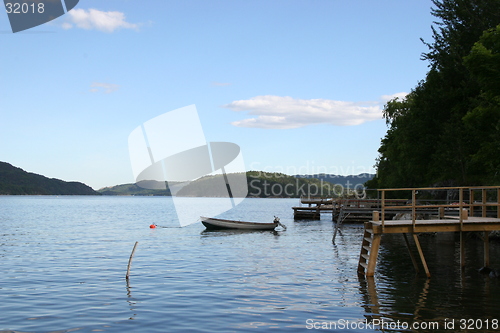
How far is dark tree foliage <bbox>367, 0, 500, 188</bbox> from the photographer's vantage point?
37906 millimetres

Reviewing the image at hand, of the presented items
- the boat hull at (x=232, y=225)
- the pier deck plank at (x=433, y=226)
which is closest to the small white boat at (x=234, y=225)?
the boat hull at (x=232, y=225)

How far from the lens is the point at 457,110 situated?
164 ft

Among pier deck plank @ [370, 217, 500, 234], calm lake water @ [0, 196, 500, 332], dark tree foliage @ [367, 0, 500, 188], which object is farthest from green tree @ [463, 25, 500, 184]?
pier deck plank @ [370, 217, 500, 234]

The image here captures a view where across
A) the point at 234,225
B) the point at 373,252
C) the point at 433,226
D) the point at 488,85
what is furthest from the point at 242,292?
the point at 234,225

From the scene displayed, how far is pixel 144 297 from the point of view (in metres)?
17.9

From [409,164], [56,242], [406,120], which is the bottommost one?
[56,242]

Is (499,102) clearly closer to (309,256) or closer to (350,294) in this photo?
(309,256)

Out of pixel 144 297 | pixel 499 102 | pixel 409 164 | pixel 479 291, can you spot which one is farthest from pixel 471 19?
pixel 144 297

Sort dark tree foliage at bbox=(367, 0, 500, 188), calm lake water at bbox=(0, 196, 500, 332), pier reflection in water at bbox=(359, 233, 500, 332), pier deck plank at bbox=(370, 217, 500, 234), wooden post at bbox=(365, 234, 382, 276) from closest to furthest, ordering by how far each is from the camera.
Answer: calm lake water at bbox=(0, 196, 500, 332) → pier reflection in water at bbox=(359, 233, 500, 332) → pier deck plank at bbox=(370, 217, 500, 234) → wooden post at bbox=(365, 234, 382, 276) → dark tree foliage at bbox=(367, 0, 500, 188)

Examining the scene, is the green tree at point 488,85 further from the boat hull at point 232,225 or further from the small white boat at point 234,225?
the boat hull at point 232,225

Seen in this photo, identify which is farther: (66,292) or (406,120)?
(406,120)

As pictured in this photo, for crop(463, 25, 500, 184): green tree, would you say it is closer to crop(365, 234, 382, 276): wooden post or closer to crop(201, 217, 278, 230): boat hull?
crop(365, 234, 382, 276): wooden post

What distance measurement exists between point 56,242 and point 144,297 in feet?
85.5

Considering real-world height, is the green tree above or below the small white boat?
above
